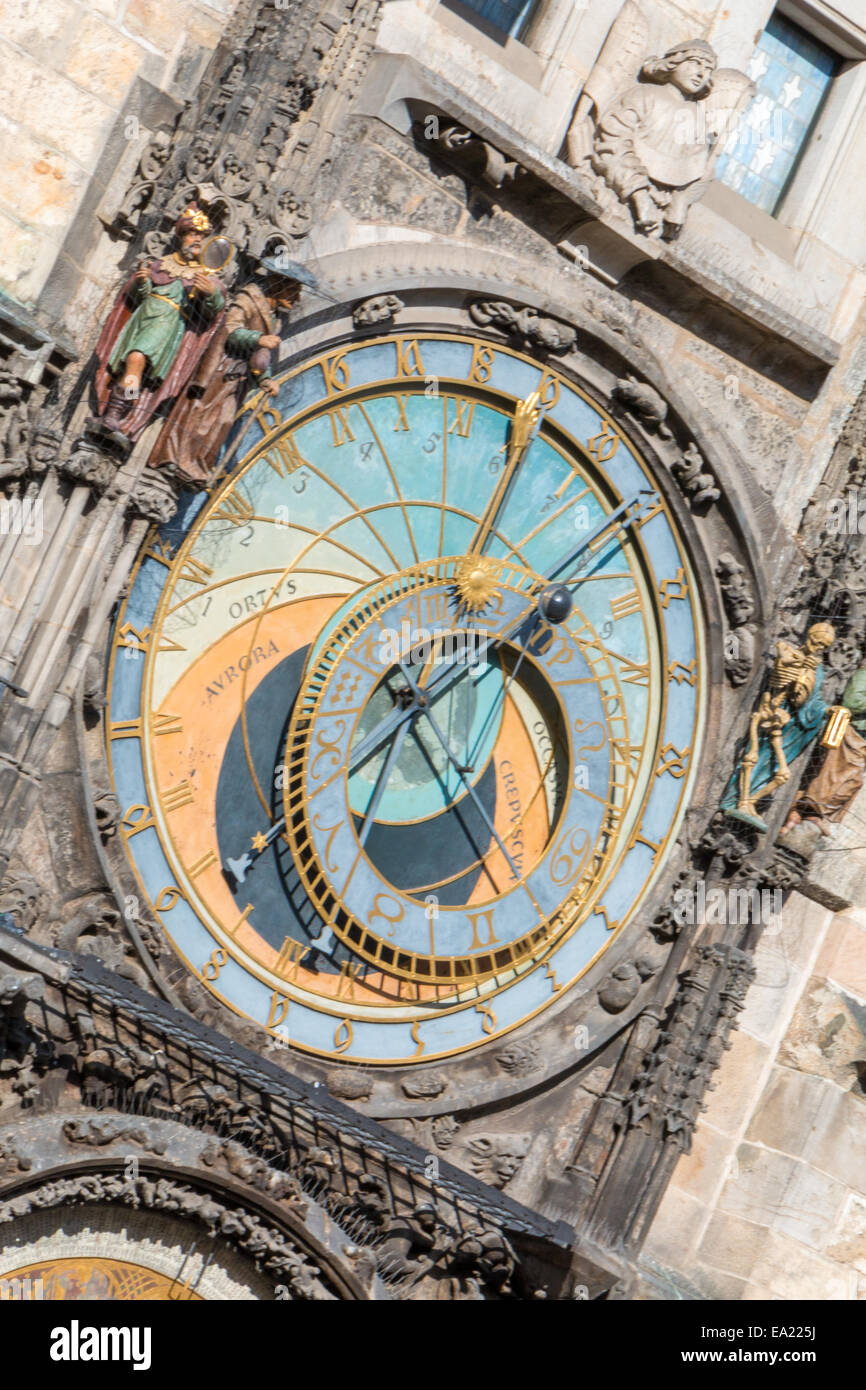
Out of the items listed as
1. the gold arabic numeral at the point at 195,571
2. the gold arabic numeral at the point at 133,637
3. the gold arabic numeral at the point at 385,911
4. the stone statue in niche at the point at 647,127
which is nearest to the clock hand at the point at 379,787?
the gold arabic numeral at the point at 385,911

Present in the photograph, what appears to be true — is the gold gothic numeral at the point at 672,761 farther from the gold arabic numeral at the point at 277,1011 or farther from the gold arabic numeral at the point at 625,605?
the gold arabic numeral at the point at 277,1011

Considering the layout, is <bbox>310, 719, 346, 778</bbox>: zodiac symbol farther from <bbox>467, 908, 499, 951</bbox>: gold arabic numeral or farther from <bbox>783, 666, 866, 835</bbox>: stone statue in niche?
<bbox>783, 666, 866, 835</bbox>: stone statue in niche

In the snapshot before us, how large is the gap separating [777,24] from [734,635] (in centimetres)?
227

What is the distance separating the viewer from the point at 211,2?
7.65 metres

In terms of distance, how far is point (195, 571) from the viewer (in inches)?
302

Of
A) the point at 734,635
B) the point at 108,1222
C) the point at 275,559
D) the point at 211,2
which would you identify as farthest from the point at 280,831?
the point at 211,2

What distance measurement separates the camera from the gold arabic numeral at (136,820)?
7508 millimetres

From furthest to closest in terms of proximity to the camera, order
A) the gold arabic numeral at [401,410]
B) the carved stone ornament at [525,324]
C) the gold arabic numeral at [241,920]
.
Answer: the carved stone ornament at [525,324], the gold arabic numeral at [401,410], the gold arabic numeral at [241,920]

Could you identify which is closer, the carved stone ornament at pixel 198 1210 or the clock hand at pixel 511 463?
the carved stone ornament at pixel 198 1210

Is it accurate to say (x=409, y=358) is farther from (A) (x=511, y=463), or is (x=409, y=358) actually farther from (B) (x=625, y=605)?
(B) (x=625, y=605)

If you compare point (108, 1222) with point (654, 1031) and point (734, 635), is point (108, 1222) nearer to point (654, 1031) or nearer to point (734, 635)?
point (654, 1031)

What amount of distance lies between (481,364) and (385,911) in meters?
1.85

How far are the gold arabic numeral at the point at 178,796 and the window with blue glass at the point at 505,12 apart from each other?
2774 millimetres

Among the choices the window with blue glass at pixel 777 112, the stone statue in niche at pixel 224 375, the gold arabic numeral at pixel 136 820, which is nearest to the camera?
the stone statue in niche at pixel 224 375
